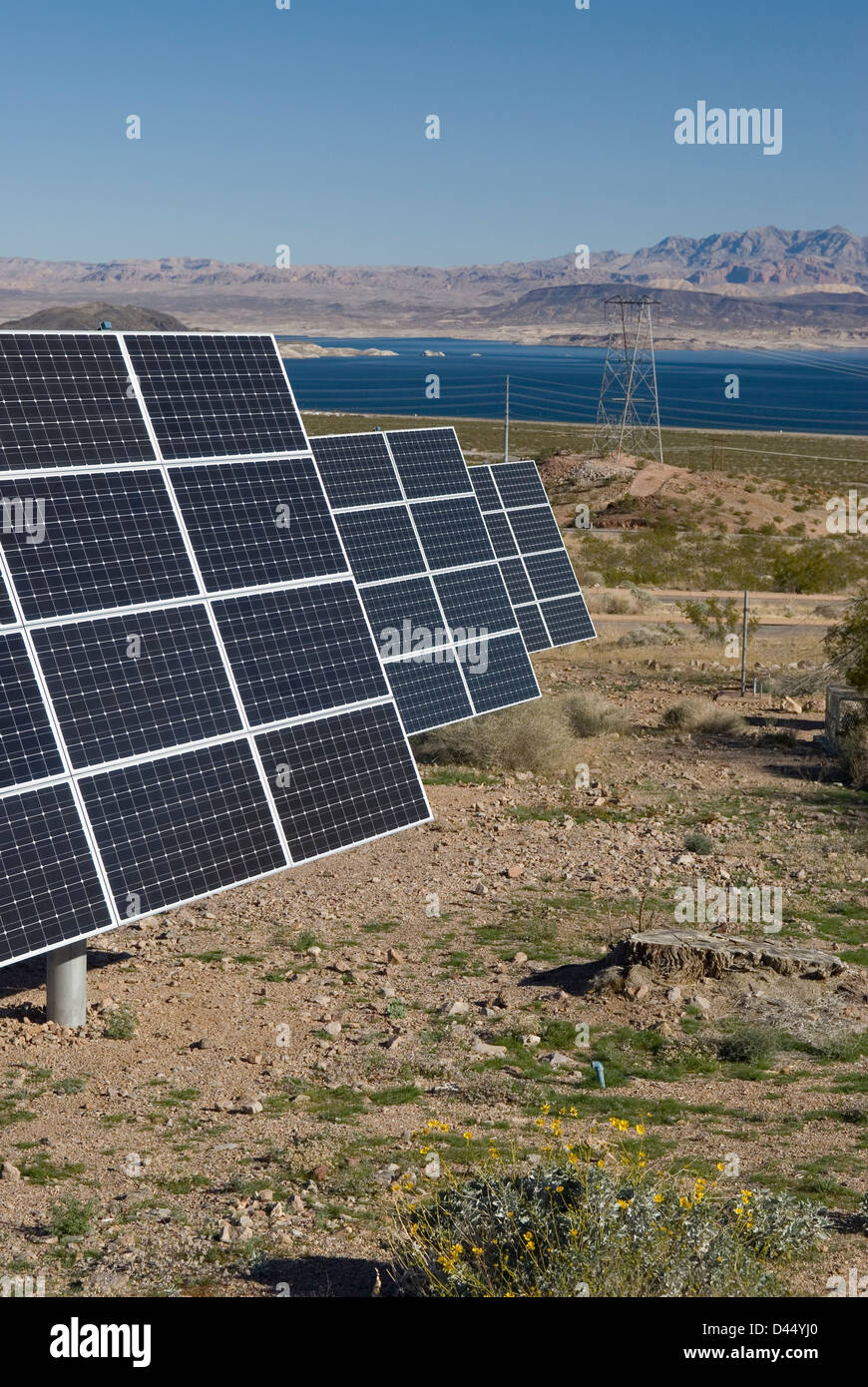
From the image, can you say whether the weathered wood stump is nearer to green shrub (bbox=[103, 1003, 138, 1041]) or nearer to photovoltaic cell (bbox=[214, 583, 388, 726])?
photovoltaic cell (bbox=[214, 583, 388, 726])

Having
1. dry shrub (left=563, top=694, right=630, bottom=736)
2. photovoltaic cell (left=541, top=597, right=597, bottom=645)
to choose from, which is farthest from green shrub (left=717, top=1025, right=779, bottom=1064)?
photovoltaic cell (left=541, top=597, right=597, bottom=645)

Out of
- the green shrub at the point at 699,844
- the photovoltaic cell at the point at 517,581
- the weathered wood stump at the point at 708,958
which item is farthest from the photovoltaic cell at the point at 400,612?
the weathered wood stump at the point at 708,958

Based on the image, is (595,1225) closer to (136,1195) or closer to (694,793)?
(136,1195)

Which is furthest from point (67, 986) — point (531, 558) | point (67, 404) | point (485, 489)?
point (485, 489)

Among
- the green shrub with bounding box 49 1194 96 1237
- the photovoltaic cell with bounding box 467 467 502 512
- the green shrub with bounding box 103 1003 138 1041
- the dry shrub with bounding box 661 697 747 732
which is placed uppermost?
the photovoltaic cell with bounding box 467 467 502 512

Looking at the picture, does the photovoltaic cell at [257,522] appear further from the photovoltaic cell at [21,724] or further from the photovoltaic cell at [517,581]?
the photovoltaic cell at [517,581]
